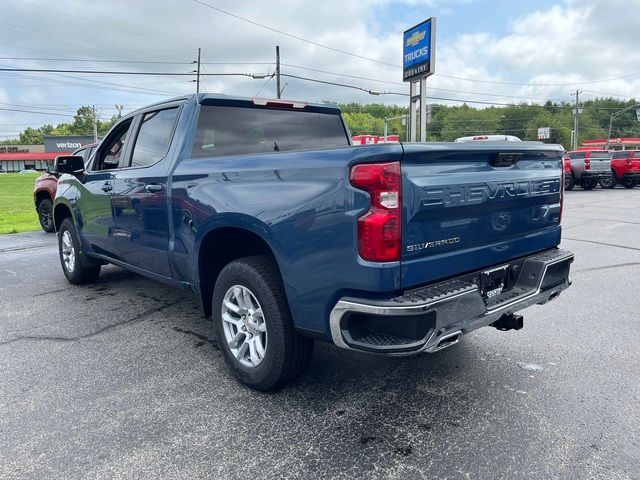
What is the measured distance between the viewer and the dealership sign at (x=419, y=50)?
17.5 meters

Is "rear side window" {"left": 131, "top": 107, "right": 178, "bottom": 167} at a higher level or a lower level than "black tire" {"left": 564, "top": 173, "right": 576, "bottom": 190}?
higher

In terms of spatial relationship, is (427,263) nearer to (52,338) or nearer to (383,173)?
(383,173)

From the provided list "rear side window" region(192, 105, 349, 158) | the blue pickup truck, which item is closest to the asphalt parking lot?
the blue pickup truck

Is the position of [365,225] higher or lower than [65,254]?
higher

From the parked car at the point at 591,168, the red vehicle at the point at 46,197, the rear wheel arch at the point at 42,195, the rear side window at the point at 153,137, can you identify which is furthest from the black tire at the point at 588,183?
the rear side window at the point at 153,137

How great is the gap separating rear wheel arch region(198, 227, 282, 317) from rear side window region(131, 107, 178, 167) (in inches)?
40.3

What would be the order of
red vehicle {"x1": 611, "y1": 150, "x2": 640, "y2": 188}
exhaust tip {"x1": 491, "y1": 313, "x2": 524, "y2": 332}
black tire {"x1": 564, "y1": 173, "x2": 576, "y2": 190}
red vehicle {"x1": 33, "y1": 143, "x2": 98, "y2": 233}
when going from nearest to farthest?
exhaust tip {"x1": 491, "y1": 313, "x2": 524, "y2": 332}
red vehicle {"x1": 33, "y1": 143, "x2": 98, "y2": 233}
black tire {"x1": 564, "y1": 173, "x2": 576, "y2": 190}
red vehicle {"x1": 611, "y1": 150, "x2": 640, "y2": 188}

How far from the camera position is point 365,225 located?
2.42 metres

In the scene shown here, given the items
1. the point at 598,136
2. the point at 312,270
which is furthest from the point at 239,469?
the point at 598,136

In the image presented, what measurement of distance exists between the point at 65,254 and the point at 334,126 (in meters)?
3.82

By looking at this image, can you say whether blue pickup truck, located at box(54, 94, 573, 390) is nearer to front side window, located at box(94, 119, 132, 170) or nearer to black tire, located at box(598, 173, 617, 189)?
front side window, located at box(94, 119, 132, 170)

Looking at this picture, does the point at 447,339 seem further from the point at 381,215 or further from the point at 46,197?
the point at 46,197

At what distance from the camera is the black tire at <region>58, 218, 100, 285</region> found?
18.9 feet

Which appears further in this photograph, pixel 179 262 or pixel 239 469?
pixel 179 262
